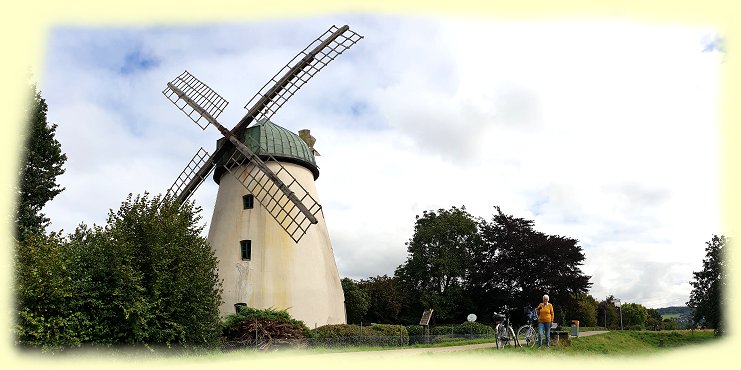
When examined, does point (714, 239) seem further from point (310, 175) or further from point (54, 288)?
→ point (54, 288)

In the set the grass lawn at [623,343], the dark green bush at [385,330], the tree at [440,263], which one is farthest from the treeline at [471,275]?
the dark green bush at [385,330]

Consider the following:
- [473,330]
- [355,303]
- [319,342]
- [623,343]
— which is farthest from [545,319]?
[355,303]

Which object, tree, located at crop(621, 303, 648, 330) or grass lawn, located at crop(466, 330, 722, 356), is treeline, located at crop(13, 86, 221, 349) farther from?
tree, located at crop(621, 303, 648, 330)

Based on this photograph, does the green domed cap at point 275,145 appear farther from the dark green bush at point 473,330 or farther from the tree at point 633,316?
the tree at point 633,316

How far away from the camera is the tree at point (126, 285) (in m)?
14.3

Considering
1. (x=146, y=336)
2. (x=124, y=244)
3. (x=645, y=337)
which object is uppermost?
(x=124, y=244)

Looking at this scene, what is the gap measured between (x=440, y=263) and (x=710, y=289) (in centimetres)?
1757

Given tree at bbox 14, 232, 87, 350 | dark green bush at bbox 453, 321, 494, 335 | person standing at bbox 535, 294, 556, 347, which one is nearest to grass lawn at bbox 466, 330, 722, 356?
person standing at bbox 535, 294, 556, 347

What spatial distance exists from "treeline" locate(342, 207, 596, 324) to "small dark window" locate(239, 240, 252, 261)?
54.5 ft

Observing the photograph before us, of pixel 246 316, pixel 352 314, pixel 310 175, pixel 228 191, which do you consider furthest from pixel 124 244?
pixel 352 314

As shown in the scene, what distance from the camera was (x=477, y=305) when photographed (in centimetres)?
3956

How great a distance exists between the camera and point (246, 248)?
24281 mm

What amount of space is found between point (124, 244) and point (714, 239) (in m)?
35.6

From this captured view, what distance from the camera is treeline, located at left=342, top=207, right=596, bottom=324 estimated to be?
36.7 metres
